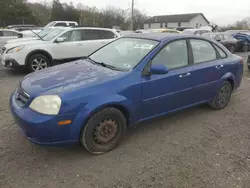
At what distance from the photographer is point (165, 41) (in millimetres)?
3654

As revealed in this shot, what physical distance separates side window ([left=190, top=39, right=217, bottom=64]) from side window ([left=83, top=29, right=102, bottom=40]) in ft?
17.4

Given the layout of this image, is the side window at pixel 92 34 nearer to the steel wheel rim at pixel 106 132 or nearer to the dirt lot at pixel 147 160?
the dirt lot at pixel 147 160

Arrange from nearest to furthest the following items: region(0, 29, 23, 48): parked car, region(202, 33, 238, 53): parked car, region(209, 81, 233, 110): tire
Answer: region(209, 81, 233, 110): tire, region(0, 29, 23, 48): parked car, region(202, 33, 238, 53): parked car

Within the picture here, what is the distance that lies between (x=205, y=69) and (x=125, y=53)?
1482 millimetres

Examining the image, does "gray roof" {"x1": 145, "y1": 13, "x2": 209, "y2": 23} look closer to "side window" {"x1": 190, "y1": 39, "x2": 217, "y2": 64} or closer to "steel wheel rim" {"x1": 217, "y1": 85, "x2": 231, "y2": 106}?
"steel wheel rim" {"x1": 217, "y1": 85, "x2": 231, "y2": 106}

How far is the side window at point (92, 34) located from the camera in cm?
859

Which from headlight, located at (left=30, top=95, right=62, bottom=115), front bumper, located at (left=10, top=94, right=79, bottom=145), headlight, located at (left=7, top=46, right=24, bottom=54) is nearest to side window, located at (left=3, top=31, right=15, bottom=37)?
headlight, located at (left=7, top=46, right=24, bottom=54)

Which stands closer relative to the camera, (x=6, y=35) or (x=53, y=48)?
(x=53, y=48)

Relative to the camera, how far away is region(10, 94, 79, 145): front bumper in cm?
262

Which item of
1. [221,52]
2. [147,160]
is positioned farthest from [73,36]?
[147,160]

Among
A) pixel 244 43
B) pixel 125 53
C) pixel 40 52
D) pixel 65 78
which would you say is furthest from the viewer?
pixel 244 43

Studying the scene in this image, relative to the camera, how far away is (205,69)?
161 inches

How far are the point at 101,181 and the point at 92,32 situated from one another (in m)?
7.05

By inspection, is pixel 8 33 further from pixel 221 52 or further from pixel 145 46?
pixel 221 52
